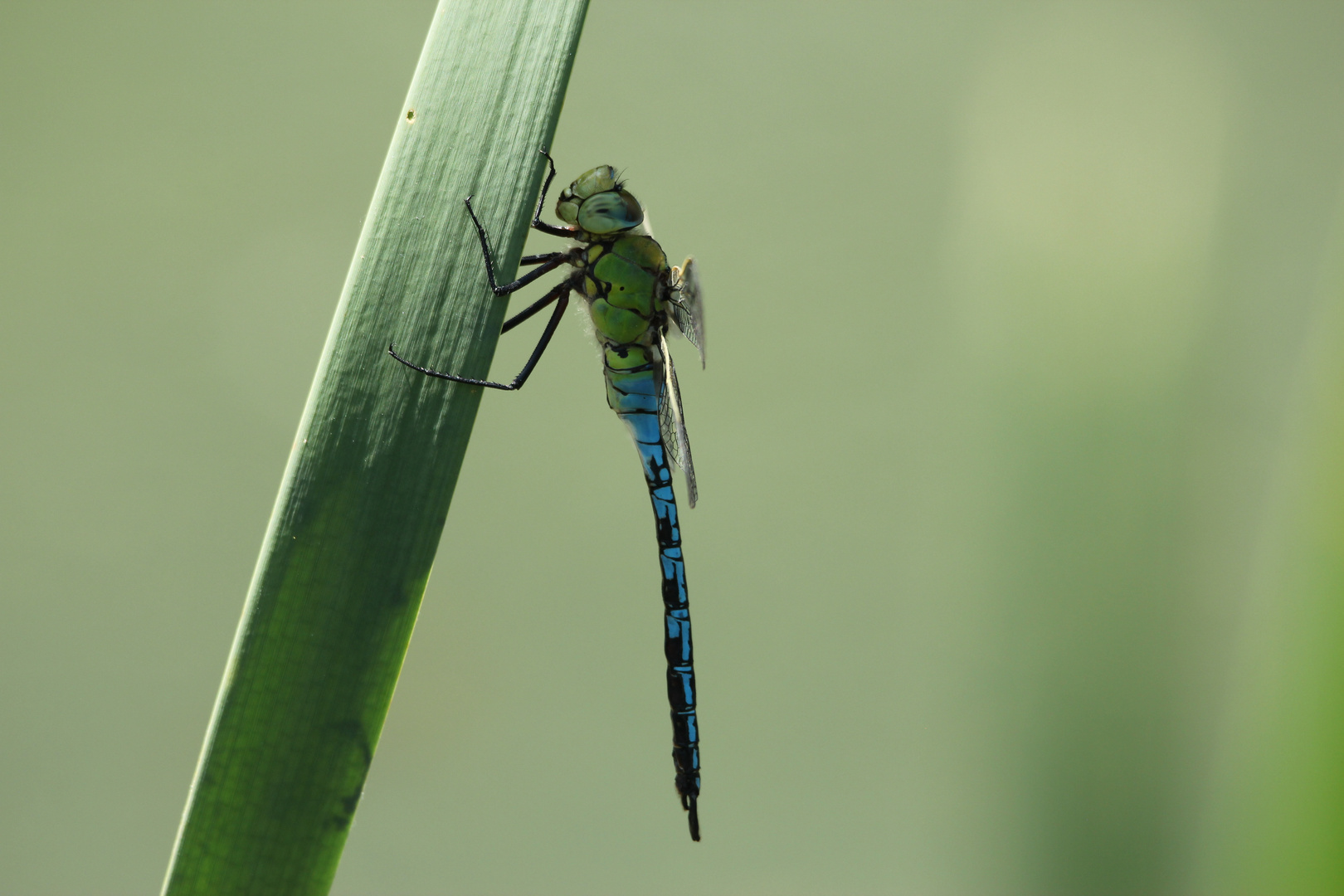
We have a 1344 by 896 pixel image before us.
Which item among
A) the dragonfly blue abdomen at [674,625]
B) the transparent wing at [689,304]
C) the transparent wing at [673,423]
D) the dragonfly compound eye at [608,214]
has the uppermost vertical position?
the dragonfly compound eye at [608,214]

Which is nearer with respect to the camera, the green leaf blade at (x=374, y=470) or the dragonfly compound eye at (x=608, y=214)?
the green leaf blade at (x=374, y=470)

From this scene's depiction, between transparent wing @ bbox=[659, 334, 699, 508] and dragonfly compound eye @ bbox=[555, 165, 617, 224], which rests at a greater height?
dragonfly compound eye @ bbox=[555, 165, 617, 224]

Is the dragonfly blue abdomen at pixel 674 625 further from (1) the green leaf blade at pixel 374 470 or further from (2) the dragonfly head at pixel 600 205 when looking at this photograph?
(1) the green leaf blade at pixel 374 470

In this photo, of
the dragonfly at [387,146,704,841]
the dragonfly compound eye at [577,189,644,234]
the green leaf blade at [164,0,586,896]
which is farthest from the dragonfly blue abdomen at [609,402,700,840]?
the green leaf blade at [164,0,586,896]

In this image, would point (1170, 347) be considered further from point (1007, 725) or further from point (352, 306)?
point (352, 306)

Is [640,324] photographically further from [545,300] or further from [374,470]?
[374,470]

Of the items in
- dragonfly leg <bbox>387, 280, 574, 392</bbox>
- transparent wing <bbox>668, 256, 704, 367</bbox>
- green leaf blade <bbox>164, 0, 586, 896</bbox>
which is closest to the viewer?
green leaf blade <bbox>164, 0, 586, 896</bbox>

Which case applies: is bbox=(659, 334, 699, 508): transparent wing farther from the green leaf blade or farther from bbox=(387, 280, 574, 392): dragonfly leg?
the green leaf blade

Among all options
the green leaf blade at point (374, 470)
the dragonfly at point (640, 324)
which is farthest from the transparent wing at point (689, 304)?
the green leaf blade at point (374, 470)
